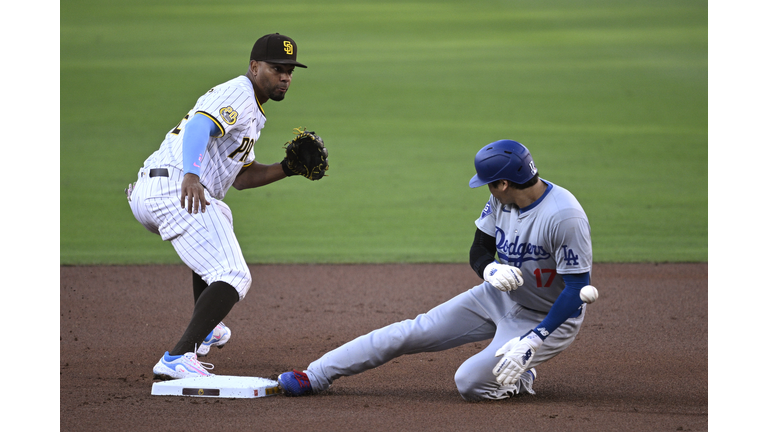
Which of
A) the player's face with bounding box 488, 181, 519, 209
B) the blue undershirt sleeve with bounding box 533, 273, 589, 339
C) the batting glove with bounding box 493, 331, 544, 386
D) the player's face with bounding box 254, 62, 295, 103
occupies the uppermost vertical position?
the player's face with bounding box 254, 62, 295, 103

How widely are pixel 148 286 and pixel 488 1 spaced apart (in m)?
14.7

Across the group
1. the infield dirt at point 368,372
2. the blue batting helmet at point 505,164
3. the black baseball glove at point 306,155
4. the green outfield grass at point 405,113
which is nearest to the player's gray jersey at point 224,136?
the black baseball glove at point 306,155

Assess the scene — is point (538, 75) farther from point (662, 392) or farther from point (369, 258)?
point (662, 392)

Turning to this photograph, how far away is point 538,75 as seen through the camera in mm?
16453

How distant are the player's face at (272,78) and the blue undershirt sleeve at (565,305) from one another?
1.61 metres

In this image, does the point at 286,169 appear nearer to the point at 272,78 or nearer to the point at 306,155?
the point at 306,155

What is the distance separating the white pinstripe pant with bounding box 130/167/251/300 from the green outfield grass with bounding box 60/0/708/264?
3.79m

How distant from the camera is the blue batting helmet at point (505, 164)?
304 centimetres

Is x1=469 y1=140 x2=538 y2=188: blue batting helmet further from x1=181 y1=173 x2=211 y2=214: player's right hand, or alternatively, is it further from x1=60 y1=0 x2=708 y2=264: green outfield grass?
x1=60 y1=0 x2=708 y2=264: green outfield grass

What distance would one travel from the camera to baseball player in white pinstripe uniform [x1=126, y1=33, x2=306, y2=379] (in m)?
Answer: 3.30

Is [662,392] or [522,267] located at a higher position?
[522,267]

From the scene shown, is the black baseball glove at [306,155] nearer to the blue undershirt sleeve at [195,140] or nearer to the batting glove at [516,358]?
the blue undershirt sleeve at [195,140]

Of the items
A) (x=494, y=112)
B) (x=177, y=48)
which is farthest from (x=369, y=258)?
(x=177, y=48)

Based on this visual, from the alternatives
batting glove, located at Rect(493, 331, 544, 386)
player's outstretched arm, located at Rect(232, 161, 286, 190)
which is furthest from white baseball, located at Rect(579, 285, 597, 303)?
player's outstretched arm, located at Rect(232, 161, 286, 190)
